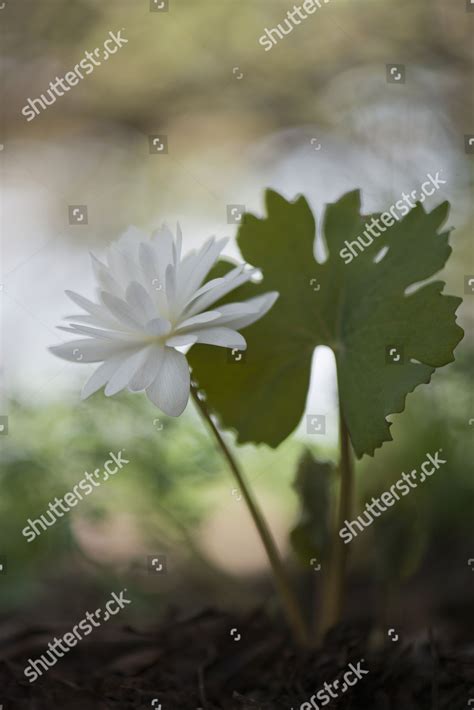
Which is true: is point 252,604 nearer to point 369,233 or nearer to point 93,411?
point 93,411

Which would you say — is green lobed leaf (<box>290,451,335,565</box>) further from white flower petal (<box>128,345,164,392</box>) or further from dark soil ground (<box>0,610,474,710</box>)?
white flower petal (<box>128,345,164,392</box>)

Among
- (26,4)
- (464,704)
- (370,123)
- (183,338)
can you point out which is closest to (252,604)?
(464,704)

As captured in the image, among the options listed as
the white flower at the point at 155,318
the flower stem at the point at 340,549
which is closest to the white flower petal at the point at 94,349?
the white flower at the point at 155,318

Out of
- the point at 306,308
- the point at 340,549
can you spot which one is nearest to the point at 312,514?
the point at 340,549

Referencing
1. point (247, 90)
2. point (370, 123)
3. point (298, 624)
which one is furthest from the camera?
point (247, 90)

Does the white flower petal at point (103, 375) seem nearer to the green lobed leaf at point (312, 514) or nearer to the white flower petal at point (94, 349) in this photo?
the white flower petal at point (94, 349)

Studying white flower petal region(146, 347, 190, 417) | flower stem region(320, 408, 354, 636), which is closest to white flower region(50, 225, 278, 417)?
white flower petal region(146, 347, 190, 417)
